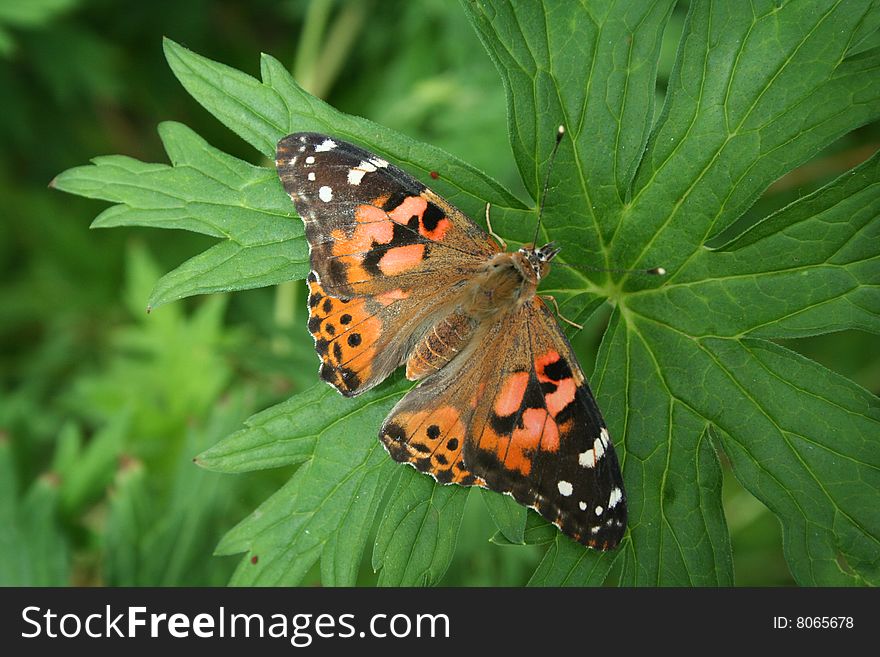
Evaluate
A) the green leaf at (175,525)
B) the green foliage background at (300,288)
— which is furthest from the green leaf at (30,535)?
the green leaf at (175,525)

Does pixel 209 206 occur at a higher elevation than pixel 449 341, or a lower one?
higher

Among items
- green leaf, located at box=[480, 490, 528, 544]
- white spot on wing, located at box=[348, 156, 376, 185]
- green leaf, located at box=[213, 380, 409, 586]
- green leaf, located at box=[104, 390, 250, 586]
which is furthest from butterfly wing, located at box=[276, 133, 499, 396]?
green leaf, located at box=[104, 390, 250, 586]

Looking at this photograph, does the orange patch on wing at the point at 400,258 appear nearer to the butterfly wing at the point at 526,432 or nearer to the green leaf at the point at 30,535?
the butterfly wing at the point at 526,432

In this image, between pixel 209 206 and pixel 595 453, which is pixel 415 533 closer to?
pixel 595 453

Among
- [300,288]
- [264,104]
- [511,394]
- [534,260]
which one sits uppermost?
[300,288]

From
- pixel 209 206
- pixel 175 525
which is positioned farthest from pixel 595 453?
pixel 175 525

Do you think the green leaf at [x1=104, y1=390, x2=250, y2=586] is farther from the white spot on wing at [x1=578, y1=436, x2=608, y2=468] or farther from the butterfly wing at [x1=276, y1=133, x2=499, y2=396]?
the white spot on wing at [x1=578, y1=436, x2=608, y2=468]

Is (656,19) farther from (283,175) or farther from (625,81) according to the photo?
(283,175)
